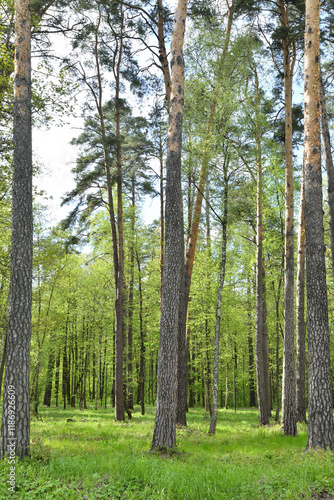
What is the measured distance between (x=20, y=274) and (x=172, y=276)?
2.89 m

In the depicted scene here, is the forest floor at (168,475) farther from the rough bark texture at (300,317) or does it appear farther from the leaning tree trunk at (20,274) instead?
the rough bark texture at (300,317)

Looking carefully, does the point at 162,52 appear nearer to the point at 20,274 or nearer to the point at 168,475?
the point at 20,274

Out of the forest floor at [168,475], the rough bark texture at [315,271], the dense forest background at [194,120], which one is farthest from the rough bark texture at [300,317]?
the forest floor at [168,475]

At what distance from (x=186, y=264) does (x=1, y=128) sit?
7164mm

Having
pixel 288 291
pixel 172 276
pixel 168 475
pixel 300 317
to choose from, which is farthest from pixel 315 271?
pixel 300 317

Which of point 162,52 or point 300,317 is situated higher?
point 162,52

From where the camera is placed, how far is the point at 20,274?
5.99 meters

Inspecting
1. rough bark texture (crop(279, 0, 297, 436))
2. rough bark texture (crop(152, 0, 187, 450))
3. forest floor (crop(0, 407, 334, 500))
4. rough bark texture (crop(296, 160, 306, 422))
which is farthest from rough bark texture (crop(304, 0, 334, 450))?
rough bark texture (crop(296, 160, 306, 422))

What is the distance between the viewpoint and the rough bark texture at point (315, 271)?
20.6 ft

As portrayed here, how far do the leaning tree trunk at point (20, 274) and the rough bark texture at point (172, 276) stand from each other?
242 cm

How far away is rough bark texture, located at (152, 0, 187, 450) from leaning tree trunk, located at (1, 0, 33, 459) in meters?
2.42

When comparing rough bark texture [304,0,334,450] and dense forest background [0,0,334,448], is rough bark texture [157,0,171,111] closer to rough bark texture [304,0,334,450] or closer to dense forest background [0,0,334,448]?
dense forest background [0,0,334,448]

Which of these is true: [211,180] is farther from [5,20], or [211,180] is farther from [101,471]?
[101,471]

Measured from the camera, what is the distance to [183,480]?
4293 mm
